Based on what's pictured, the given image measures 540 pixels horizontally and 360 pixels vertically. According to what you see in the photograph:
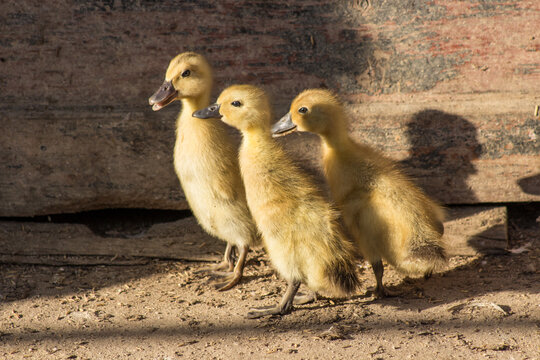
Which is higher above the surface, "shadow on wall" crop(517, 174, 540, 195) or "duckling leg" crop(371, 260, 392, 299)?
"shadow on wall" crop(517, 174, 540, 195)

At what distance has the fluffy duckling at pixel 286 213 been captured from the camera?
3371 mm

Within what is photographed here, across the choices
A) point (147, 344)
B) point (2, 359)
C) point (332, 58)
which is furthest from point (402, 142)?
point (2, 359)

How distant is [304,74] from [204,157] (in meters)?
0.89

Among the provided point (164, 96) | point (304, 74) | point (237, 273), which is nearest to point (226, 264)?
point (237, 273)

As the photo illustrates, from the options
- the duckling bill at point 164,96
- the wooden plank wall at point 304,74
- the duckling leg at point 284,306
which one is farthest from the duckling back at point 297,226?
the wooden plank wall at point 304,74

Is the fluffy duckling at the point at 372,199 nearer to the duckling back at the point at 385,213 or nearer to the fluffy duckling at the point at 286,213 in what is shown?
the duckling back at the point at 385,213

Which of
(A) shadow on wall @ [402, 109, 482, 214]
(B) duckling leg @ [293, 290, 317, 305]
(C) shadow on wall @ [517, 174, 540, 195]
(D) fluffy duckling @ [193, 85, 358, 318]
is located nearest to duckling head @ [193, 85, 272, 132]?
(D) fluffy duckling @ [193, 85, 358, 318]

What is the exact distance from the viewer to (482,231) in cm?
423

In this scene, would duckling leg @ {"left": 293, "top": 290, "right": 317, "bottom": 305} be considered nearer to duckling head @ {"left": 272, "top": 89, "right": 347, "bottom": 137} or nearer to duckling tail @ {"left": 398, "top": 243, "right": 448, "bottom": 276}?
duckling tail @ {"left": 398, "top": 243, "right": 448, "bottom": 276}

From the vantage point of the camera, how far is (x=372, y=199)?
3480mm

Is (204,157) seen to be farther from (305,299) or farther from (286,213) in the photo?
(305,299)

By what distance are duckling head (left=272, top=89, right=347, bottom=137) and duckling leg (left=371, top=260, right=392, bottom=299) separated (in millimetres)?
789

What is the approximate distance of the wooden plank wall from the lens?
404 centimetres

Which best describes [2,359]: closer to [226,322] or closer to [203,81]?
[226,322]
